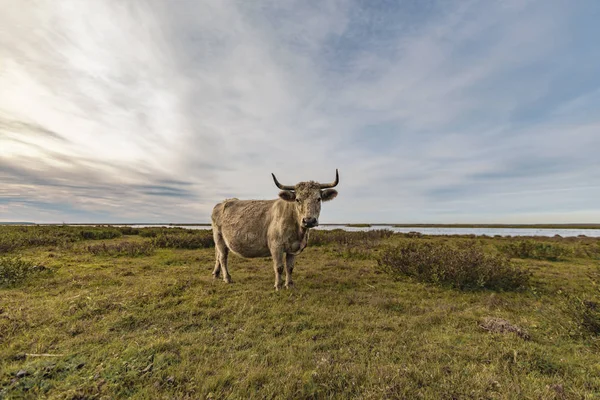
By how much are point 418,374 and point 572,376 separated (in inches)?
84.7

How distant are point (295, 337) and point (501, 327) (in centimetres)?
405

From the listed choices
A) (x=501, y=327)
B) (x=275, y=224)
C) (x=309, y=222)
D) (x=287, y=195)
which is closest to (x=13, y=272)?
(x=275, y=224)

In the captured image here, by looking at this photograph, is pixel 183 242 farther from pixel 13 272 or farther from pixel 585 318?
pixel 585 318

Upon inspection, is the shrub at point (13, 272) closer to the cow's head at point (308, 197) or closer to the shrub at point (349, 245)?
the cow's head at point (308, 197)

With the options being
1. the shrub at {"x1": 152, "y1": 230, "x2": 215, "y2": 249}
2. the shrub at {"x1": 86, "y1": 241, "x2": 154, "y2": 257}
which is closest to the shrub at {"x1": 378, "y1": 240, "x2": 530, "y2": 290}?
the shrub at {"x1": 86, "y1": 241, "x2": 154, "y2": 257}

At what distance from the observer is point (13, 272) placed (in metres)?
8.20

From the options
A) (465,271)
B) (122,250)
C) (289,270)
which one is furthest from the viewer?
(122,250)

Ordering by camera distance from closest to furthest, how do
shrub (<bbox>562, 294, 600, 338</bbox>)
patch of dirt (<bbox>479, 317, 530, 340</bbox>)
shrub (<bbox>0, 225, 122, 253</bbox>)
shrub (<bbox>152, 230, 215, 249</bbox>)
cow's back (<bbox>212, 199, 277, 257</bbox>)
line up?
shrub (<bbox>562, 294, 600, 338</bbox>) < patch of dirt (<bbox>479, 317, 530, 340</bbox>) < cow's back (<bbox>212, 199, 277, 257</bbox>) < shrub (<bbox>0, 225, 122, 253</bbox>) < shrub (<bbox>152, 230, 215, 249</bbox>)

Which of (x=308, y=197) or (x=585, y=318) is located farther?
(x=308, y=197)

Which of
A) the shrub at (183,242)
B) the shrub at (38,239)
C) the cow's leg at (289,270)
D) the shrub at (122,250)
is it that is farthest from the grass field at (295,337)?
the shrub at (183,242)

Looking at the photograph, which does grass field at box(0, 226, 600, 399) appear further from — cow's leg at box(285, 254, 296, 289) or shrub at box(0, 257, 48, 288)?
cow's leg at box(285, 254, 296, 289)

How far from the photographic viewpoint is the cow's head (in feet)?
22.7

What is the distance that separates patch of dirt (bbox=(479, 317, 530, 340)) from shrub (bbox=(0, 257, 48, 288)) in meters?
12.7

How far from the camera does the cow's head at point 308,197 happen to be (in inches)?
272
